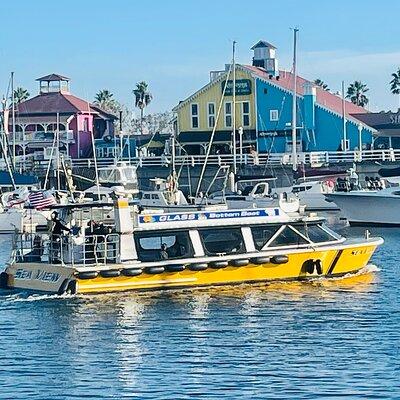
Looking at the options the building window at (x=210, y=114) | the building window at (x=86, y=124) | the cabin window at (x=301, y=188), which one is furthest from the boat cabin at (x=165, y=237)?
the building window at (x=86, y=124)

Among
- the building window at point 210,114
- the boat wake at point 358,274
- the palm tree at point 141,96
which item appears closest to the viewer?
the boat wake at point 358,274

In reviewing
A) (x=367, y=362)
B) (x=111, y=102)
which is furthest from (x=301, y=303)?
(x=111, y=102)

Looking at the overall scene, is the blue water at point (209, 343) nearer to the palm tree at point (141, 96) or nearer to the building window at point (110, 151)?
the building window at point (110, 151)

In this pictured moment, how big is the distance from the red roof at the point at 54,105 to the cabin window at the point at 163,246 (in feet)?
229

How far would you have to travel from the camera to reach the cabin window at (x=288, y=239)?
36.0 m

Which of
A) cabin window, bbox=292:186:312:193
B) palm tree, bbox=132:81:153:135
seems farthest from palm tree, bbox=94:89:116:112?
cabin window, bbox=292:186:312:193

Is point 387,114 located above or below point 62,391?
above

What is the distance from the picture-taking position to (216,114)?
311 feet

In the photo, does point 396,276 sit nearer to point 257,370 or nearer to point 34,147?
point 257,370

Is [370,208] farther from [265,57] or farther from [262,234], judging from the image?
[265,57]

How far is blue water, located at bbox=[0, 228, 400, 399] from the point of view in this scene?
23578mm

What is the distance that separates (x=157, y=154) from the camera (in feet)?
341

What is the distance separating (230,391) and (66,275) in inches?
447

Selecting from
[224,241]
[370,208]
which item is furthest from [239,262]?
[370,208]
